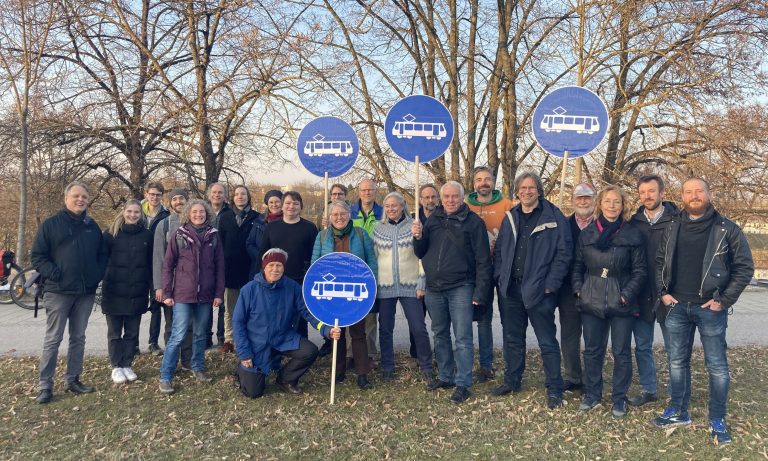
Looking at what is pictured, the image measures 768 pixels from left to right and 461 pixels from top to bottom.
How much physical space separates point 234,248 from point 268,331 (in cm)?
145

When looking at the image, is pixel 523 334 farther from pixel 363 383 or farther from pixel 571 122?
pixel 571 122

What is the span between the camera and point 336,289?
15.0 ft

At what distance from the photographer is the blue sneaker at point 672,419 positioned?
4.01 metres

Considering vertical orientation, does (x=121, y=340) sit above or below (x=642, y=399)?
above

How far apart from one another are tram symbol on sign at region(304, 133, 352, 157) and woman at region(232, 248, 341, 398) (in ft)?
4.51

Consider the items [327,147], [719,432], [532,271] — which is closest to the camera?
[719,432]

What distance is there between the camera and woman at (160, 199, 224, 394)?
4777 mm

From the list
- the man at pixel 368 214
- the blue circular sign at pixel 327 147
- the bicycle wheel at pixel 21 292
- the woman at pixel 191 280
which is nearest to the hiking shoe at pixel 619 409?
the man at pixel 368 214

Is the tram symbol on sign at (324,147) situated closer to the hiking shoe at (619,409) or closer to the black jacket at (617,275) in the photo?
the black jacket at (617,275)

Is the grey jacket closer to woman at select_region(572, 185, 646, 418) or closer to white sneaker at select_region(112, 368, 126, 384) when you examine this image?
white sneaker at select_region(112, 368, 126, 384)

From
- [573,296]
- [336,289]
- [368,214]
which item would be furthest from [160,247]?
[573,296]

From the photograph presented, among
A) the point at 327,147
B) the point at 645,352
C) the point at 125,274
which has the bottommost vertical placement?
the point at 645,352

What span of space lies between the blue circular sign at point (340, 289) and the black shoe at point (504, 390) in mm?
1449

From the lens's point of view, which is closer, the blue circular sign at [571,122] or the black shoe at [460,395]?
the black shoe at [460,395]
